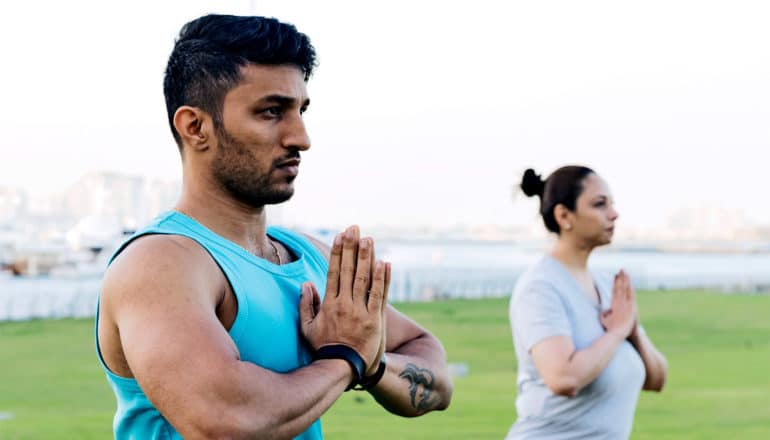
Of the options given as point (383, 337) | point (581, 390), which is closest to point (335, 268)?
point (383, 337)

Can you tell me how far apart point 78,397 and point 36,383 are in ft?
3.17

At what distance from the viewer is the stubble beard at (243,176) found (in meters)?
1.66

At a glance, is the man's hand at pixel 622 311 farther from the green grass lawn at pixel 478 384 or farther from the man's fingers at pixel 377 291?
the green grass lawn at pixel 478 384

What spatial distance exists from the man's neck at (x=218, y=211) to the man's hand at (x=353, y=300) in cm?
19

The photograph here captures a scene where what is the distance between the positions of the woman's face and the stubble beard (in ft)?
6.67

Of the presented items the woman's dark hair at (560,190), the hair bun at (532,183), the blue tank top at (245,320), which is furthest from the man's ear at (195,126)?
the hair bun at (532,183)

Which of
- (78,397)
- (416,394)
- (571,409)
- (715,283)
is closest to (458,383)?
(78,397)

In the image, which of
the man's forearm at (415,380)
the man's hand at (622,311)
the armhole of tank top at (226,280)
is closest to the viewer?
the armhole of tank top at (226,280)

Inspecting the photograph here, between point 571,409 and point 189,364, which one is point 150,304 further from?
point 571,409

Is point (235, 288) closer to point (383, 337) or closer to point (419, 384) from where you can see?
point (383, 337)

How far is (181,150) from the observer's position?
68.7 inches

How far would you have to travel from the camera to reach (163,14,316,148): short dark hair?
1671 mm

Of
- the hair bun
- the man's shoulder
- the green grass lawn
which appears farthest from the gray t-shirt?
the green grass lawn

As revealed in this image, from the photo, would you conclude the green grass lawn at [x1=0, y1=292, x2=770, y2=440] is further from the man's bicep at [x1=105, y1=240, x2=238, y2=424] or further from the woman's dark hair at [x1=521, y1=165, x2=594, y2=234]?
the man's bicep at [x1=105, y1=240, x2=238, y2=424]
